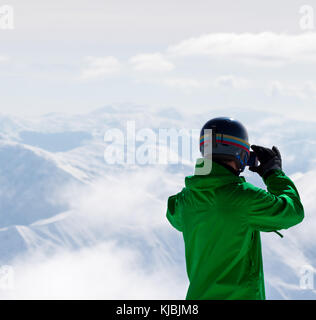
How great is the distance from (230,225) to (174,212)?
0.59 meters

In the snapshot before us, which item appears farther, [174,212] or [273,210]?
[174,212]

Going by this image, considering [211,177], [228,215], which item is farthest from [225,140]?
[228,215]

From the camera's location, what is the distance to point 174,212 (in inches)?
148

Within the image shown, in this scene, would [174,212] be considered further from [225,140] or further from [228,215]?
[225,140]

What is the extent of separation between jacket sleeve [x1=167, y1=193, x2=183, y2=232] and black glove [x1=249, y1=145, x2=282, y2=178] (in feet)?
→ 2.22

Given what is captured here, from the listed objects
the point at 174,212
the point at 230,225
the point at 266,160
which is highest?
the point at 266,160

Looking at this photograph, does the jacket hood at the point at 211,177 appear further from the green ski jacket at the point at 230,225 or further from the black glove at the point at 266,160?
the black glove at the point at 266,160

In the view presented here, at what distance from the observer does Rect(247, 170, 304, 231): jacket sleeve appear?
3.23m

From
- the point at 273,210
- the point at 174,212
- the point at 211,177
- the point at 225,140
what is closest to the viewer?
the point at 273,210

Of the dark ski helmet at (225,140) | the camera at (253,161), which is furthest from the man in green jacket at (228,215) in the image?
the camera at (253,161)

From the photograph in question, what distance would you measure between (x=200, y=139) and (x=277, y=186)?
0.69m

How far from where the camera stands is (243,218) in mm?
3287
